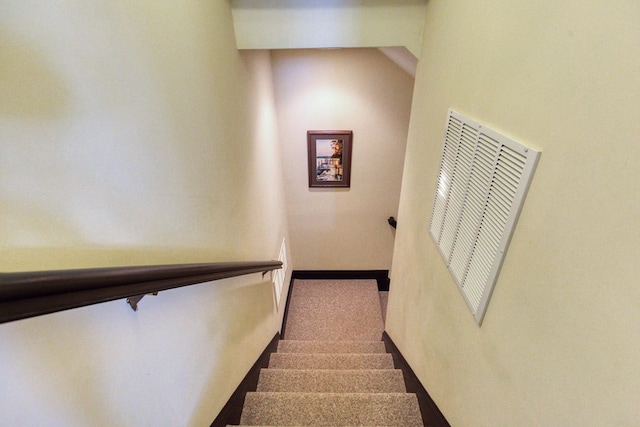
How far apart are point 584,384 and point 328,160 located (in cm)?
290

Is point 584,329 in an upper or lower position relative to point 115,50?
lower

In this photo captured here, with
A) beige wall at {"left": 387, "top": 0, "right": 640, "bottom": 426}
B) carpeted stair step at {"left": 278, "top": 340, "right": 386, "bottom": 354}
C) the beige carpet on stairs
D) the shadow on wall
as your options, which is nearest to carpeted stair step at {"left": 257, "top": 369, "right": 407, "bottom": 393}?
the beige carpet on stairs

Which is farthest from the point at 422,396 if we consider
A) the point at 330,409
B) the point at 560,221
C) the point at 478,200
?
the point at 560,221

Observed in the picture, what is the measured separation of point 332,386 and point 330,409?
1.10 feet

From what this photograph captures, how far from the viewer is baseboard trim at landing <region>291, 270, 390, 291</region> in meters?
4.08

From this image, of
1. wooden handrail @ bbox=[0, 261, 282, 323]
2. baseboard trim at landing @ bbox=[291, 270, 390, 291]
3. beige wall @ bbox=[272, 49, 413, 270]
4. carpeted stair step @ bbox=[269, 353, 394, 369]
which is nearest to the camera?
wooden handrail @ bbox=[0, 261, 282, 323]

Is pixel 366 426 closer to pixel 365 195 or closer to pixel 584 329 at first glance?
pixel 584 329

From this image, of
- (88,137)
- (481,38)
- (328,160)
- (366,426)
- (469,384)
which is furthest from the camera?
(328,160)

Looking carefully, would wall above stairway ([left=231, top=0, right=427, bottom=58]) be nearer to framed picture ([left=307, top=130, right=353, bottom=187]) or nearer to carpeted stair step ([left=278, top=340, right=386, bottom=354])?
framed picture ([left=307, top=130, right=353, bottom=187])

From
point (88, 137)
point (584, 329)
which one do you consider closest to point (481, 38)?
point (584, 329)

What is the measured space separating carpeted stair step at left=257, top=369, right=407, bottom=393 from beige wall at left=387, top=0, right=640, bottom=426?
0.89 m

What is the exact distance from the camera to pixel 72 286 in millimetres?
529

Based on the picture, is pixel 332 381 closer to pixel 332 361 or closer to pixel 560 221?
pixel 332 361

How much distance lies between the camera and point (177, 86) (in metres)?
1.09
